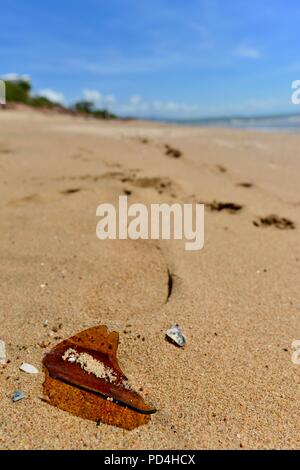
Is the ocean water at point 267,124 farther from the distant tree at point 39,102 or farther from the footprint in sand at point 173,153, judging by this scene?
the distant tree at point 39,102

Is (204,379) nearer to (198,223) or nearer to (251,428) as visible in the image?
(251,428)

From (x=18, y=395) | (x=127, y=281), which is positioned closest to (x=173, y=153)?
(x=127, y=281)

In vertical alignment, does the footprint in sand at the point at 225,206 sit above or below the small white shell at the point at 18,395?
above

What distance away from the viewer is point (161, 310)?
1.82 metres

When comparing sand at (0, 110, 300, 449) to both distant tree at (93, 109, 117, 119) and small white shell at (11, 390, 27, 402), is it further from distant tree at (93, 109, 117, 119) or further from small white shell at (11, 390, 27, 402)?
distant tree at (93, 109, 117, 119)

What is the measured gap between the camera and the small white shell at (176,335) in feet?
5.26

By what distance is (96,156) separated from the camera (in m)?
4.79

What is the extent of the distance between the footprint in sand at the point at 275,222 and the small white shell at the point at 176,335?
1527mm

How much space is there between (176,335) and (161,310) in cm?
21

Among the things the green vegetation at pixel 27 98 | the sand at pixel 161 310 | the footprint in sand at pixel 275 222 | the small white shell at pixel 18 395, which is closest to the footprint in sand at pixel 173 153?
the sand at pixel 161 310

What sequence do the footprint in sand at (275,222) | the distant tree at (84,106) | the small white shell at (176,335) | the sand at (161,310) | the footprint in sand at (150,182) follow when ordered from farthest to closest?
the distant tree at (84,106) < the footprint in sand at (150,182) < the footprint in sand at (275,222) < the small white shell at (176,335) < the sand at (161,310)

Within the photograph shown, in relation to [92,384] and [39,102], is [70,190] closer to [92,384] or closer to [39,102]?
[92,384]
